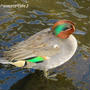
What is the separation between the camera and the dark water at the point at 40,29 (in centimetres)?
429

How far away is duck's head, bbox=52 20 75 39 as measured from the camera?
159 inches

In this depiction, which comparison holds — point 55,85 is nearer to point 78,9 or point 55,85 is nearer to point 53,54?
point 53,54

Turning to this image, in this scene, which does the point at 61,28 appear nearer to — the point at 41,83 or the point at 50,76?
the point at 50,76

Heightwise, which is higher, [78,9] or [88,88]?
[78,9]

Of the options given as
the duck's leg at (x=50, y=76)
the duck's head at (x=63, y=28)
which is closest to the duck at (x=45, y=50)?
the duck's head at (x=63, y=28)

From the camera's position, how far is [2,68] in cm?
449

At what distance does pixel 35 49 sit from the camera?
3.98 metres

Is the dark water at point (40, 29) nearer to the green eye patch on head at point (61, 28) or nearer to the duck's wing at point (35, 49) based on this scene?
the duck's wing at point (35, 49)

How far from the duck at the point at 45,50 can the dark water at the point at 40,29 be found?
0.42m

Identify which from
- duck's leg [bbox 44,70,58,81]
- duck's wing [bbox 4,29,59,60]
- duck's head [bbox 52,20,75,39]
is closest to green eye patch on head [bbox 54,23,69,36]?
duck's head [bbox 52,20,75,39]

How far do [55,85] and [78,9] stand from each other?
2774mm

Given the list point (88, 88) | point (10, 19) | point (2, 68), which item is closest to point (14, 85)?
point (2, 68)

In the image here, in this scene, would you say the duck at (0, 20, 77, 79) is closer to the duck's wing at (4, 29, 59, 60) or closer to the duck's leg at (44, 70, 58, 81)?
the duck's wing at (4, 29, 59, 60)

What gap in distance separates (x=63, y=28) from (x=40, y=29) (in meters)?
1.47
